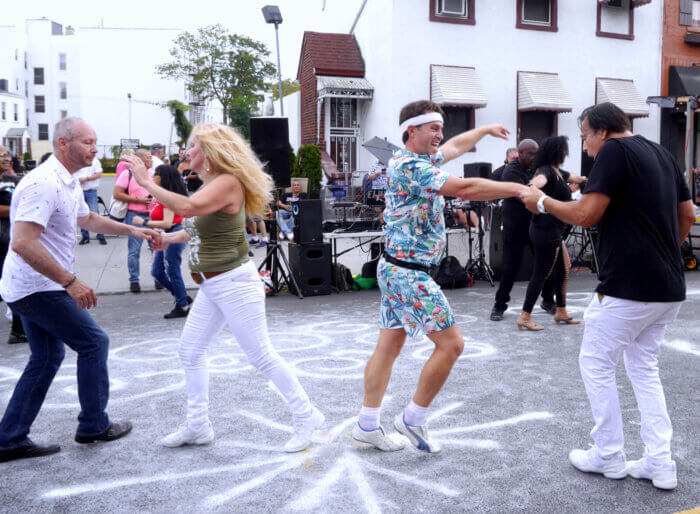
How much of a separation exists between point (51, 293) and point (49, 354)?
0.41 metres

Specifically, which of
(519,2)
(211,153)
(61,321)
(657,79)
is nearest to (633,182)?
(211,153)

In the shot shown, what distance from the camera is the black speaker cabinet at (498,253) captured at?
1098cm

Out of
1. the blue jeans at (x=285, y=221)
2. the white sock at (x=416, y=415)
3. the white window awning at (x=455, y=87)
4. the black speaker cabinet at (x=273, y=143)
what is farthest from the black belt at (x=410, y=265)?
the white window awning at (x=455, y=87)

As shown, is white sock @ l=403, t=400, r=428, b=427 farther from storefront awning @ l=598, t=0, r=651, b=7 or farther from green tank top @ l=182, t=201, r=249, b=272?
storefront awning @ l=598, t=0, r=651, b=7

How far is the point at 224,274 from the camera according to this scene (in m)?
3.73

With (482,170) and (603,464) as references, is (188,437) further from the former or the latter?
(482,170)

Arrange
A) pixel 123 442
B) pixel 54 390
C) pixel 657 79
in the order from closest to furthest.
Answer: pixel 123 442, pixel 54 390, pixel 657 79

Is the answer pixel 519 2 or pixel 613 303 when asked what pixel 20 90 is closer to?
pixel 519 2

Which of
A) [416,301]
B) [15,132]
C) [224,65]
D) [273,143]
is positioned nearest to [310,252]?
[273,143]

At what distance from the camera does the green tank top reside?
3.71 meters

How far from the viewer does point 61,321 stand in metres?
3.70

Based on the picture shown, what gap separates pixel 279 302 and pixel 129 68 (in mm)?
63266

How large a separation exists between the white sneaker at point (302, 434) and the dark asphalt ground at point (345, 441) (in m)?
0.06

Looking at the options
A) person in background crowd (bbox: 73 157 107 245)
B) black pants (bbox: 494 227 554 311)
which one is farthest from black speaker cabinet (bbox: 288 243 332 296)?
person in background crowd (bbox: 73 157 107 245)
